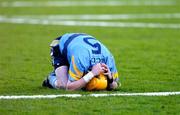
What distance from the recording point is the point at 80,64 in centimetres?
1045

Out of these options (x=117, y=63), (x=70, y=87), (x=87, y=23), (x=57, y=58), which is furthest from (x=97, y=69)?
(x=87, y=23)

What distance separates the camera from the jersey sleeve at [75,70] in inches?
412

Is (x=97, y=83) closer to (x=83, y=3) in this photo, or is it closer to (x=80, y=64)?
(x=80, y=64)

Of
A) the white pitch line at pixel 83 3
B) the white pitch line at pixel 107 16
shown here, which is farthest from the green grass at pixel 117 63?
the white pitch line at pixel 83 3

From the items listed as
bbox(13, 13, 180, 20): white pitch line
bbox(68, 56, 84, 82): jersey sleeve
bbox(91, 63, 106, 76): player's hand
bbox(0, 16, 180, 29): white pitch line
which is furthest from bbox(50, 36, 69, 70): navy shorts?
bbox(13, 13, 180, 20): white pitch line

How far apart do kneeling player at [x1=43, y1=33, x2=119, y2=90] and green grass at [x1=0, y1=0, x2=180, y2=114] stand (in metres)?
0.18

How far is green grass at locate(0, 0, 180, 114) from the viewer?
378 inches

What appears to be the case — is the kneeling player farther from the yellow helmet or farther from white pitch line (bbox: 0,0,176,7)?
white pitch line (bbox: 0,0,176,7)

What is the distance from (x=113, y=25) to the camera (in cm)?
2208

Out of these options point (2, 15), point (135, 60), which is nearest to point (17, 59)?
point (135, 60)

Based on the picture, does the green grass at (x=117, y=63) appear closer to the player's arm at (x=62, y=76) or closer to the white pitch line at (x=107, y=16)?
the player's arm at (x=62, y=76)

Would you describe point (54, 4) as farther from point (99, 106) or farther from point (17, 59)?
point (99, 106)

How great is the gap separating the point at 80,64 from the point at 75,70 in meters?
0.11

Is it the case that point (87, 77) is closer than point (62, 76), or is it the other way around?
point (87, 77)
